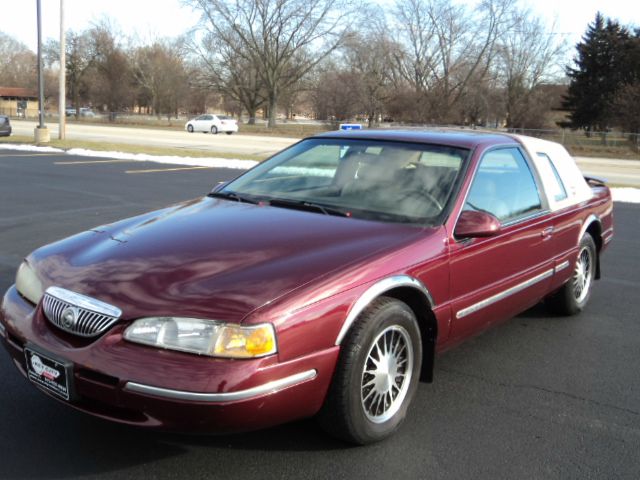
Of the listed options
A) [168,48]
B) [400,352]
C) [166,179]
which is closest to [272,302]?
[400,352]

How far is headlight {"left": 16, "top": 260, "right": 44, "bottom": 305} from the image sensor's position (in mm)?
3092

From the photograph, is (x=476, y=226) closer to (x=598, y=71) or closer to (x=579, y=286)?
(x=579, y=286)

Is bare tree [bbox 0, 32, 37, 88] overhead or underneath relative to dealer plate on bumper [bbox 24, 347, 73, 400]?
overhead

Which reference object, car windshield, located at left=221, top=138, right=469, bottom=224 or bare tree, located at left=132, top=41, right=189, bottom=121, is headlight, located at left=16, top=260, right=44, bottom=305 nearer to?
car windshield, located at left=221, top=138, right=469, bottom=224

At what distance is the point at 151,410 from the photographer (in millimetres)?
2561

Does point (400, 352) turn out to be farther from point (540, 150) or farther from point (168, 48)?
point (168, 48)

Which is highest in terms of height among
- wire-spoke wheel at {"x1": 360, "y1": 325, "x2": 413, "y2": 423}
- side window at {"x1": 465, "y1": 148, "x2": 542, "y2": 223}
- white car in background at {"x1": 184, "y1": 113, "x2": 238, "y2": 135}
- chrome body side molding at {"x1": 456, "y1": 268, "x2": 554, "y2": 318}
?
white car in background at {"x1": 184, "y1": 113, "x2": 238, "y2": 135}

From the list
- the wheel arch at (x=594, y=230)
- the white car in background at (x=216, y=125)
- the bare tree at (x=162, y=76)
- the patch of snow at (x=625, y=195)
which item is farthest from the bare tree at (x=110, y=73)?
the wheel arch at (x=594, y=230)

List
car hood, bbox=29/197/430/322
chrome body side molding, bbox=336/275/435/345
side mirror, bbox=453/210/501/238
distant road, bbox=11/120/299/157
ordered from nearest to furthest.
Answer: car hood, bbox=29/197/430/322 → chrome body side molding, bbox=336/275/435/345 → side mirror, bbox=453/210/501/238 → distant road, bbox=11/120/299/157

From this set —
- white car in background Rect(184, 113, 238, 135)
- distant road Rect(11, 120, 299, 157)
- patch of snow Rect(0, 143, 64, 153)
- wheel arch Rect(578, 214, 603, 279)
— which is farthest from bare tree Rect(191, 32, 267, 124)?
wheel arch Rect(578, 214, 603, 279)

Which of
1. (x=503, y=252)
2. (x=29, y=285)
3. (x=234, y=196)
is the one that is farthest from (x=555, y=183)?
(x=29, y=285)

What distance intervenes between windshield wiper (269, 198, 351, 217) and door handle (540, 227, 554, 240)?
1566 mm

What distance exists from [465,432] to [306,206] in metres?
1.55

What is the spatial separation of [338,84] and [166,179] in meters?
37.6
